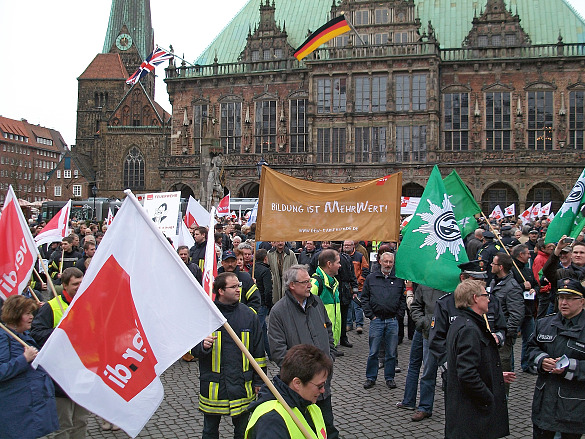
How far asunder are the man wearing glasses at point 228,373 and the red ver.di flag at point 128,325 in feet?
3.58

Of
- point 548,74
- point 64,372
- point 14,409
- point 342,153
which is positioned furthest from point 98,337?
point 548,74

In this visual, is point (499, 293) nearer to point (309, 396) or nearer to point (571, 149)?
point (309, 396)

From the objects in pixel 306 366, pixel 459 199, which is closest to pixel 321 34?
pixel 459 199

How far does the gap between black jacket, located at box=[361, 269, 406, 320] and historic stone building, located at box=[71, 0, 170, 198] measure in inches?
1554

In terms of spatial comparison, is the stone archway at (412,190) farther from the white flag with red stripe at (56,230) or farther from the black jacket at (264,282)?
the black jacket at (264,282)

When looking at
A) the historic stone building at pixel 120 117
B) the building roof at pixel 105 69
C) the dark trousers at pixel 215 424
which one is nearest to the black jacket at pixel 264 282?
the dark trousers at pixel 215 424

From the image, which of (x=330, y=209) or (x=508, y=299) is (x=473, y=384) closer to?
(x=508, y=299)

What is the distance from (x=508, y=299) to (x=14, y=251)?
5833 millimetres

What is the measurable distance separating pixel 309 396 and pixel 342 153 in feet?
124

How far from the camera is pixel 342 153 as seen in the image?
40625 mm

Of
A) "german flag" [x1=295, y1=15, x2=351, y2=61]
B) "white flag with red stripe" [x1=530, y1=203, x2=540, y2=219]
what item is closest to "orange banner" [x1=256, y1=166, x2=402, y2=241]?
"white flag with red stripe" [x1=530, y1=203, x2=540, y2=219]

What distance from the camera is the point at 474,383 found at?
4.97 meters

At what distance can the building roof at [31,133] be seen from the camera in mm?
100312

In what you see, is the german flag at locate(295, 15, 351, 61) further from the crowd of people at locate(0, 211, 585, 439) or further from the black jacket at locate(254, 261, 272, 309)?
the crowd of people at locate(0, 211, 585, 439)
